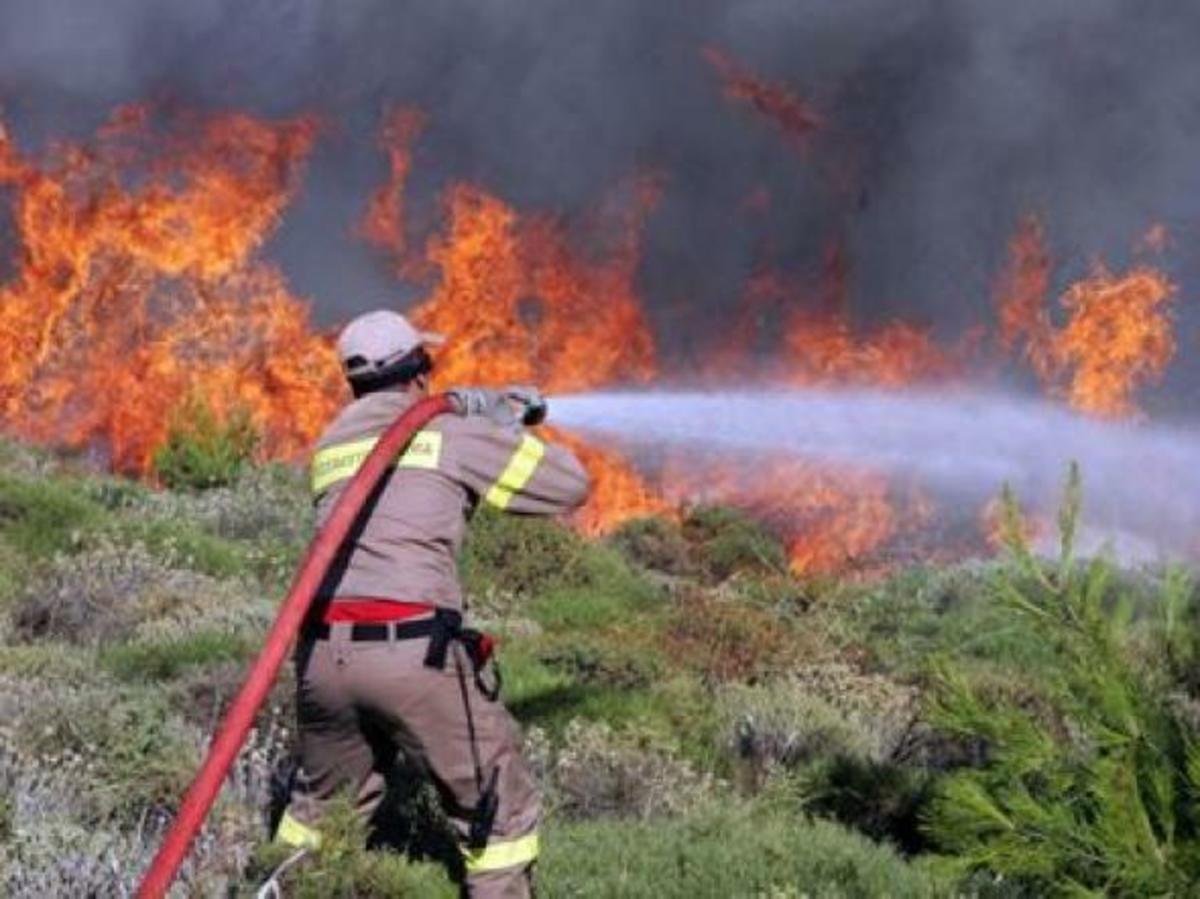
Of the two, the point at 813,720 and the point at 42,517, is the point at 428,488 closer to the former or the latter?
the point at 813,720

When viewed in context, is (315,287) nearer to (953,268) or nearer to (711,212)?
(711,212)

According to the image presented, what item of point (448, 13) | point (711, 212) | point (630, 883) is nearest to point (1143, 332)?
point (711, 212)

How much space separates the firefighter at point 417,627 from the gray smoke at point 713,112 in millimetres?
22916

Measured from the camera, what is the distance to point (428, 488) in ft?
15.2

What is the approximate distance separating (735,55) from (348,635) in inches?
1164

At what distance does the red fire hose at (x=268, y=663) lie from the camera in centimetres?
357

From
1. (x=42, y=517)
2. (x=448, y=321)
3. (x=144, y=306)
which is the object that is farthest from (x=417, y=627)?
(x=144, y=306)

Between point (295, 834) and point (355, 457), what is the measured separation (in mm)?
1107

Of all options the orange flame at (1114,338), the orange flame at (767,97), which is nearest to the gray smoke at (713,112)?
the orange flame at (767,97)

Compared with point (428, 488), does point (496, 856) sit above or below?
below

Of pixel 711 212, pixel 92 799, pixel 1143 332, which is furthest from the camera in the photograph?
pixel 711 212

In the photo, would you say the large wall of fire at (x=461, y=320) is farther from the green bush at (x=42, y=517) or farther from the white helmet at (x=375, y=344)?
the white helmet at (x=375, y=344)

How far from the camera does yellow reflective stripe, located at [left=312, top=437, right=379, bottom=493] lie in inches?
184

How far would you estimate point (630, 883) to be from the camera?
5055 mm
